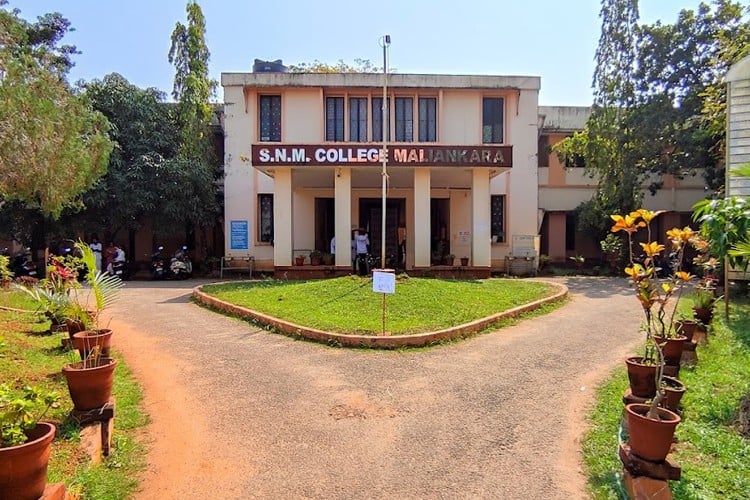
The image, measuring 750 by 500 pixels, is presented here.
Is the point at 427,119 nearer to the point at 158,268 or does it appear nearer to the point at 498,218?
the point at 498,218

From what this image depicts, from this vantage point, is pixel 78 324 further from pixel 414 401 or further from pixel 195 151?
pixel 195 151

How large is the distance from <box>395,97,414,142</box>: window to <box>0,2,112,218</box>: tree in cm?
969

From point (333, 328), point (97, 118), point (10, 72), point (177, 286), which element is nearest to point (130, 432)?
point (333, 328)

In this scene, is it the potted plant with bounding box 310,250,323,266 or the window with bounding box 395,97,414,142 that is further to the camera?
the window with bounding box 395,97,414,142

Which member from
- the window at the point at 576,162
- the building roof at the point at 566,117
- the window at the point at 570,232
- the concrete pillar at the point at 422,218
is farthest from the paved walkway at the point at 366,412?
the building roof at the point at 566,117

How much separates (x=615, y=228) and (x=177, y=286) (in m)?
13.4

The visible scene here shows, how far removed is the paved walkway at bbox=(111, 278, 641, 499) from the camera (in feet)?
12.0

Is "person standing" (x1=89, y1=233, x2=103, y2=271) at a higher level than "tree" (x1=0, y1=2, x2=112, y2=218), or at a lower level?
lower


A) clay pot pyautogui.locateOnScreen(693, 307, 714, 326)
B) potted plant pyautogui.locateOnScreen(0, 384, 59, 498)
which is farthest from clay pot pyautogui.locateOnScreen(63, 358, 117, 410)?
clay pot pyautogui.locateOnScreen(693, 307, 714, 326)

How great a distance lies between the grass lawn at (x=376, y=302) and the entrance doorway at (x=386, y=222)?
6607 mm

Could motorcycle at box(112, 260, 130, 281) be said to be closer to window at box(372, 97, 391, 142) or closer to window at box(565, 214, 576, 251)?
window at box(372, 97, 391, 142)

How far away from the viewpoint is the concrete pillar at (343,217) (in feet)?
47.7

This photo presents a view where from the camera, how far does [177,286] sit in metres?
14.8

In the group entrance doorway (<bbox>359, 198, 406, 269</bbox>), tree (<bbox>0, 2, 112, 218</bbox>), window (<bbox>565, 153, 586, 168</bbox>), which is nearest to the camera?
tree (<bbox>0, 2, 112, 218</bbox>)
